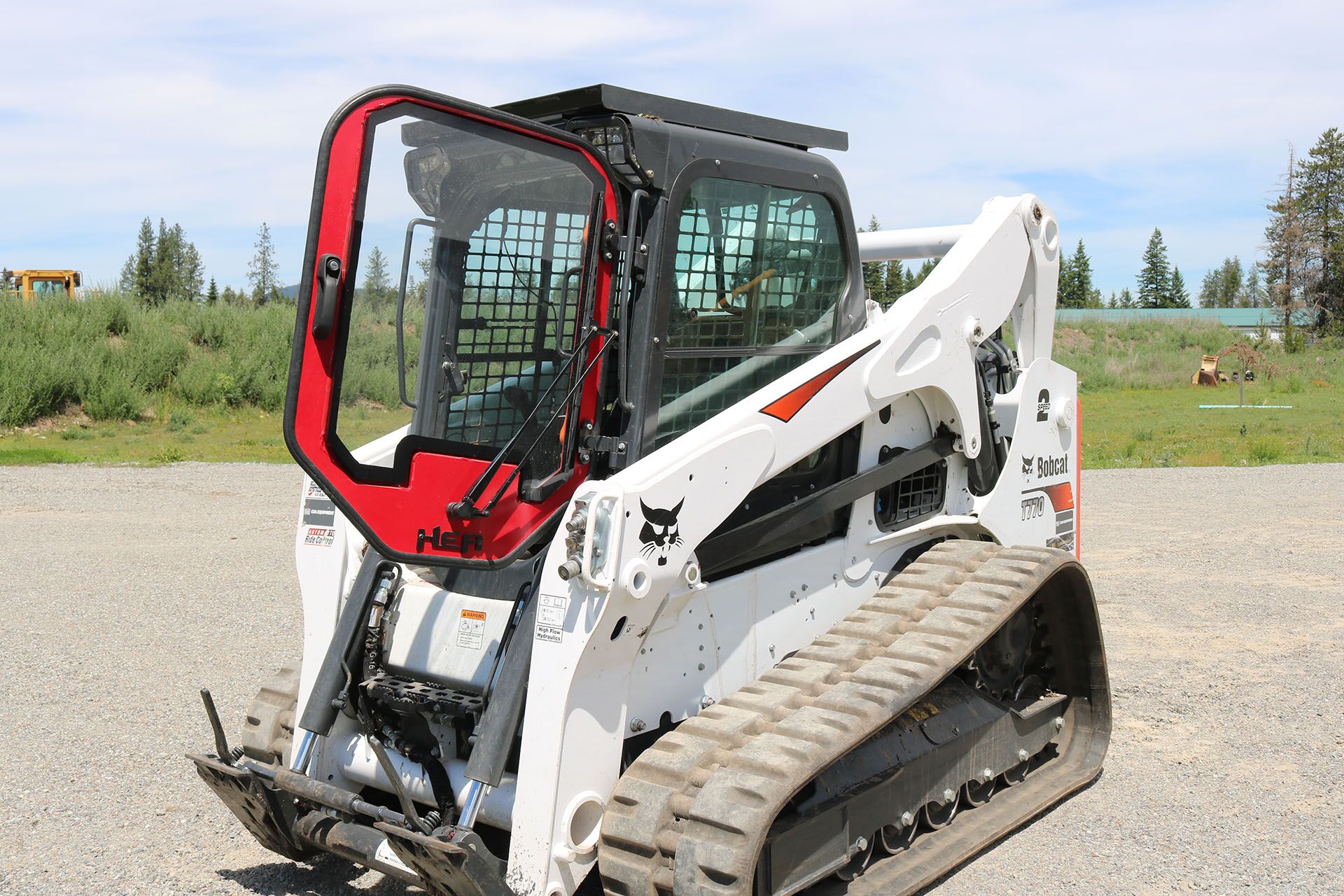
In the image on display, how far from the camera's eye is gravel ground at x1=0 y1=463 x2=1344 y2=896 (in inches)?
184

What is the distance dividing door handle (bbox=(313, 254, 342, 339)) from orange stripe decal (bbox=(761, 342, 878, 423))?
4.89 ft

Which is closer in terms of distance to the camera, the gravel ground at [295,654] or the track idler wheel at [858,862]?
the track idler wheel at [858,862]

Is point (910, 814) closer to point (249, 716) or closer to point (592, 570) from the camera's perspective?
point (592, 570)

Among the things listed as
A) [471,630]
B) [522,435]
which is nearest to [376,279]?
[522,435]

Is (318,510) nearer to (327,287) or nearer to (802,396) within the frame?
(327,287)

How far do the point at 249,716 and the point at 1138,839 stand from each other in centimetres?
355

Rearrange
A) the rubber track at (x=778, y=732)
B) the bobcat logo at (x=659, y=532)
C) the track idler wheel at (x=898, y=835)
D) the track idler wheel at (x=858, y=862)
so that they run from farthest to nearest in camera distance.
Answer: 1. the track idler wheel at (x=898, y=835)
2. the track idler wheel at (x=858, y=862)
3. the bobcat logo at (x=659, y=532)
4. the rubber track at (x=778, y=732)

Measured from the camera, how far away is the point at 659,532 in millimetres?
3789

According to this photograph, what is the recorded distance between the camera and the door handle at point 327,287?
3.52m

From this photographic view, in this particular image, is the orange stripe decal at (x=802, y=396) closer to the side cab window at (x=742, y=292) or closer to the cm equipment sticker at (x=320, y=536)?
the side cab window at (x=742, y=292)

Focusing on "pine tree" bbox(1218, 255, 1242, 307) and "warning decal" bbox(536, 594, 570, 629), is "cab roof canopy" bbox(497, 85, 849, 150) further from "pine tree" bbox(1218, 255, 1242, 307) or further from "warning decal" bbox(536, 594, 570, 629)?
"pine tree" bbox(1218, 255, 1242, 307)

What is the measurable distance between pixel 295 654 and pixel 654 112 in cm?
490

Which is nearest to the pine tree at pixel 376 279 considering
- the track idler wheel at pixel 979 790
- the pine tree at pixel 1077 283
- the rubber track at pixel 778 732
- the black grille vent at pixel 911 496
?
the rubber track at pixel 778 732

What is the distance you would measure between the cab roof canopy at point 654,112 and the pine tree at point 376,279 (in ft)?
3.12
